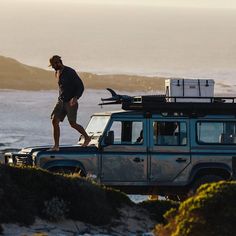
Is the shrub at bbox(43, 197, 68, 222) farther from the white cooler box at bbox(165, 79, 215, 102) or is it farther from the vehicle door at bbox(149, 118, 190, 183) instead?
the white cooler box at bbox(165, 79, 215, 102)

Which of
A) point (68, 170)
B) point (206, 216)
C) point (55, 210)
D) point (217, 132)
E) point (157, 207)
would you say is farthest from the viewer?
point (217, 132)

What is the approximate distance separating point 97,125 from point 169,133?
128 centimetres

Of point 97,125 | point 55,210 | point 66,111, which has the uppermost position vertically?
point 66,111

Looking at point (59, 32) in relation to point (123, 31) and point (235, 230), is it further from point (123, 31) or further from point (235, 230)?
point (235, 230)

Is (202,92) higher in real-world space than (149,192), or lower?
higher

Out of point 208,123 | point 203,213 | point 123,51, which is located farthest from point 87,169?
point 123,51

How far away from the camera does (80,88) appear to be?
63.2ft

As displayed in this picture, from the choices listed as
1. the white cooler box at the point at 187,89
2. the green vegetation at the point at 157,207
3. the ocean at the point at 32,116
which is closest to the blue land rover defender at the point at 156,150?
the white cooler box at the point at 187,89

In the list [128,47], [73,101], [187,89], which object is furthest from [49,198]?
[128,47]

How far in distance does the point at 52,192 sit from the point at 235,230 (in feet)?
12.9

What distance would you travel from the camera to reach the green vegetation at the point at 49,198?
14789 millimetres

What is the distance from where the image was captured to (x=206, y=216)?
11.9 m

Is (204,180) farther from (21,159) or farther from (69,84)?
(21,159)

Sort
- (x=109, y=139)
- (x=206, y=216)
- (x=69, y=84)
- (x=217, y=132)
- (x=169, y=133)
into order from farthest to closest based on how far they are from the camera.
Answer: (x=217, y=132) → (x=69, y=84) → (x=169, y=133) → (x=109, y=139) → (x=206, y=216)
